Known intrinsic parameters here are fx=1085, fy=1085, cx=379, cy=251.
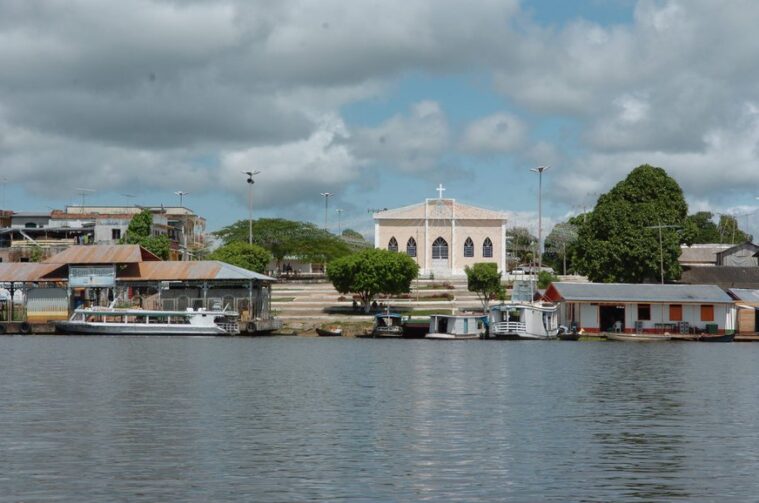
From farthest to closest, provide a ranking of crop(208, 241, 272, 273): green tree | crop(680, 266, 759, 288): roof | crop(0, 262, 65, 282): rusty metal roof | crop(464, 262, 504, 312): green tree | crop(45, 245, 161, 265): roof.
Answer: crop(208, 241, 272, 273): green tree, crop(680, 266, 759, 288): roof, crop(464, 262, 504, 312): green tree, crop(45, 245, 161, 265): roof, crop(0, 262, 65, 282): rusty metal roof

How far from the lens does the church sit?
11919cm

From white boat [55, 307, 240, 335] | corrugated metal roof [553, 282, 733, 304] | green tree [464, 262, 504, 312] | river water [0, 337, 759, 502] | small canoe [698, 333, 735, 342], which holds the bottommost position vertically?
river water [0, 337, 759, 502]

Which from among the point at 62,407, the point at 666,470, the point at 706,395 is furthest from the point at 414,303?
the point at 666,470

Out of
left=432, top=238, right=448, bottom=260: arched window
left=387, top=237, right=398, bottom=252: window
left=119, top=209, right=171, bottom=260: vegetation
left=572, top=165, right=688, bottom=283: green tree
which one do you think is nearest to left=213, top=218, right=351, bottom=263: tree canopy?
left=387, top=237, right=398, bottom=252: window

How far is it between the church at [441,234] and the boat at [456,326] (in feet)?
137

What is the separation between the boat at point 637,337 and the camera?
7497 centimetres

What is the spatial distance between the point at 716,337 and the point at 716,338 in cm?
21

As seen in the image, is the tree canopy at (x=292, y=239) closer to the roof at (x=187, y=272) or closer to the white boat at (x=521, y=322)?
the roof at (x=187, y=272)

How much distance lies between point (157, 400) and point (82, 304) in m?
54.7

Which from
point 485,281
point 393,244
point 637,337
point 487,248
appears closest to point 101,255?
point 485,281

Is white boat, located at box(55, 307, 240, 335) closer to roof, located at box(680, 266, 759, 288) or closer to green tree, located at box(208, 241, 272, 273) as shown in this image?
green tree, located at box(208, 241, 272, 273)

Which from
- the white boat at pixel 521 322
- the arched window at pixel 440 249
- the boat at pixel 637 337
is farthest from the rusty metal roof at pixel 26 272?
the arched window at pixel 440 249

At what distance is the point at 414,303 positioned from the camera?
3789 inches

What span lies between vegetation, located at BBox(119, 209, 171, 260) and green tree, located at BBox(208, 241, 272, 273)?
5.68 m
